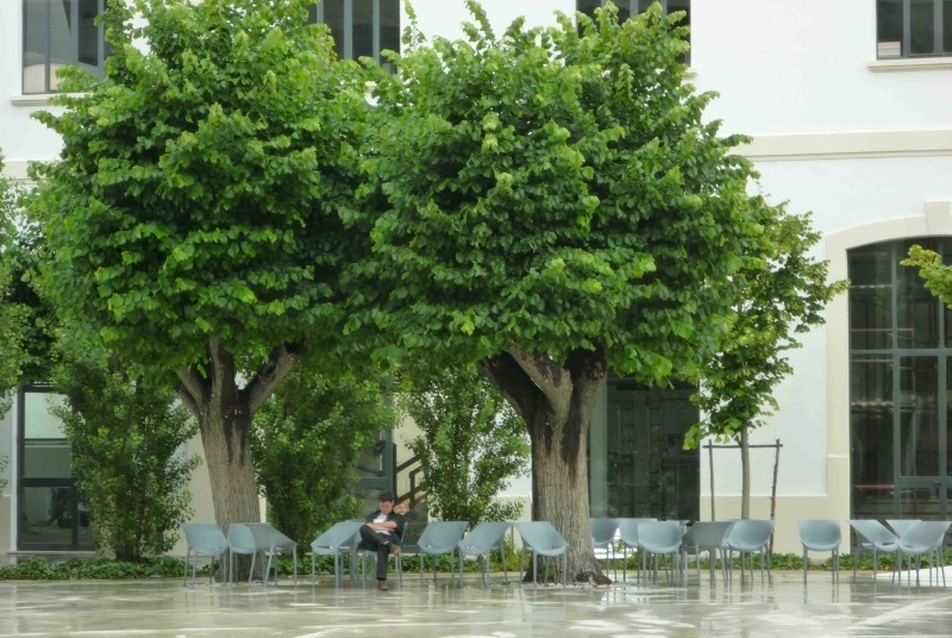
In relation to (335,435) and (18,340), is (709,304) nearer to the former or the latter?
(335,435)

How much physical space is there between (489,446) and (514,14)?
7799 mm

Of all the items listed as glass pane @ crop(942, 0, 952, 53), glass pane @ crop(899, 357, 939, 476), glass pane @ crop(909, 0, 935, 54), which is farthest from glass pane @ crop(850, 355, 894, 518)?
glass pane @ crop(942, 0, 952, 53)

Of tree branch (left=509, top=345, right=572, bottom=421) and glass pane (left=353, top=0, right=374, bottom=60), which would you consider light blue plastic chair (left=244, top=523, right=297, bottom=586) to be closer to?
tree branch (left=509, top=345, right=572, bottom=421)

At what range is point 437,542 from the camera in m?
22.0

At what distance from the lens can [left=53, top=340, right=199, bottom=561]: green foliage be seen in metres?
25.8

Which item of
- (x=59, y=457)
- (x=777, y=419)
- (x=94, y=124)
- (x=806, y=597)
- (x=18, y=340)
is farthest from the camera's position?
(x=59, y=457)

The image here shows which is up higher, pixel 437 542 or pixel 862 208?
pixel 862 208

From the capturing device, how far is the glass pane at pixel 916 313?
28.3m

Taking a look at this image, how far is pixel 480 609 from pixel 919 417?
12.8m

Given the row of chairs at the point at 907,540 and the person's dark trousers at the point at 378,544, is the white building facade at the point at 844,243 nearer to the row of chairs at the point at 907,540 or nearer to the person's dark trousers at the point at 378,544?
the row of chairs at the point at 907,540

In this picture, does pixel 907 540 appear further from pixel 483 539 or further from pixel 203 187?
pixel 203 187

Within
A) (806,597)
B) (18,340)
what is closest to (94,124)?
Result: (18,340)

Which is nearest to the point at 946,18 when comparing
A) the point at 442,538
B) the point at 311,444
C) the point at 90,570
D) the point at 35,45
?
the point at 311,444

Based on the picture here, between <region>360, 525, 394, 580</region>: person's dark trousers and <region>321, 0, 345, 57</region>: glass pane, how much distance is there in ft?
36.3
